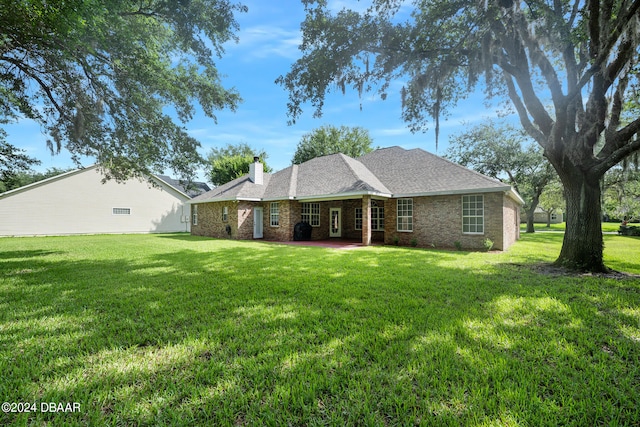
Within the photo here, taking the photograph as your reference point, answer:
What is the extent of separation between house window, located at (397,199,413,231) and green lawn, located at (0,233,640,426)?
7.81 metres

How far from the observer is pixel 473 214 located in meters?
11.8

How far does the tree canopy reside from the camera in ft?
18.4

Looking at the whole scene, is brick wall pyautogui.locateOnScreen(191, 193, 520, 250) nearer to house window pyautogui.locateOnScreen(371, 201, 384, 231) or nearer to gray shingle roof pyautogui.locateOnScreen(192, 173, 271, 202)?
house window pyautogui.locateOnScreen(371, 201, 384, 231)

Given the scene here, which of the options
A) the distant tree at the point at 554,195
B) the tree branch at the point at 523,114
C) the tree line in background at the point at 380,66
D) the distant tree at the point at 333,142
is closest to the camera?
the tree line in background at the point at 380,66

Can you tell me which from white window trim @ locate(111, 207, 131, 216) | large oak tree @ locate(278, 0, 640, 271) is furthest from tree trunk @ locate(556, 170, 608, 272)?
white window trim @ locate(111, 207, 131, 216)

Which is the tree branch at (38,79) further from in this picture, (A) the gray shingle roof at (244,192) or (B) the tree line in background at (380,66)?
(A) the gray shingle roof at (244,192)

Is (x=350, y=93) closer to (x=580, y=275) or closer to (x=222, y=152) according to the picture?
(x=580, y=275)

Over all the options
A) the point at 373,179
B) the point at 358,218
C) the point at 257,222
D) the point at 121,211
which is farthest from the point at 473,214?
the point at 121,211

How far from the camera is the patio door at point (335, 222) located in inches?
691

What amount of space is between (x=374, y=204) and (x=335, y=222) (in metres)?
2.91

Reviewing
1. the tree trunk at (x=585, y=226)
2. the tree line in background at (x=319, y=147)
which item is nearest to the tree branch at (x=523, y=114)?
the tree trunk at (x=585, y=226)

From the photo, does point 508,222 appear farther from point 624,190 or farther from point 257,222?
point 624,190

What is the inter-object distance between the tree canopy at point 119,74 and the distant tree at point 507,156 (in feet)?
76.9

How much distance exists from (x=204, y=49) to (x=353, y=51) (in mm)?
4534
